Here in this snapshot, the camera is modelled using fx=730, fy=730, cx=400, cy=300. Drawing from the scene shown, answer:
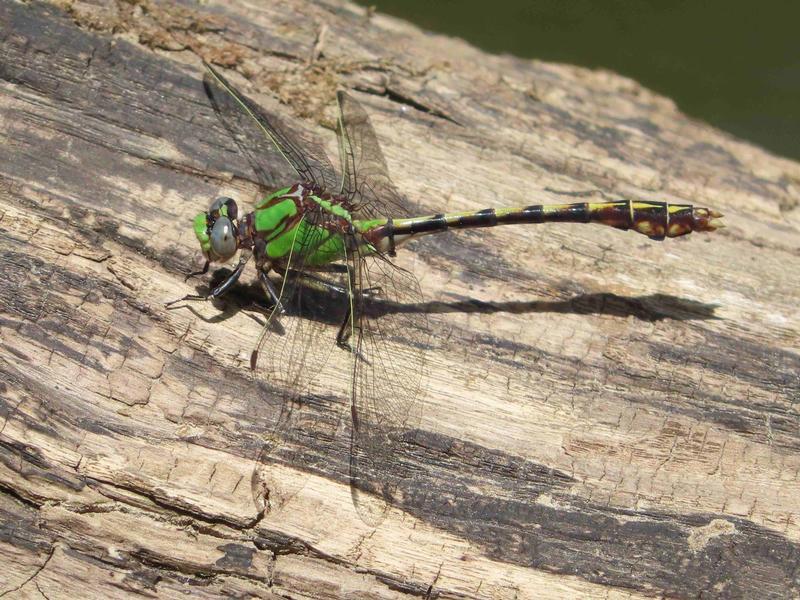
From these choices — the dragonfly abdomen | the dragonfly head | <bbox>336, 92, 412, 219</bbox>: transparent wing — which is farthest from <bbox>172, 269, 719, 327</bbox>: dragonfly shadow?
<bbox>336, 92, 412, 219</bbox>: transparent wing

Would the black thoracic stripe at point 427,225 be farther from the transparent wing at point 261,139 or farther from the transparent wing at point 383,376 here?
the transparent wing at point 261,139

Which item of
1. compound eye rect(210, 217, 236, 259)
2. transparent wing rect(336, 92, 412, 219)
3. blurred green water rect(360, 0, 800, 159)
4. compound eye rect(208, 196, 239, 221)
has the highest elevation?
blurred green water rect(360, 0, 800, 159)

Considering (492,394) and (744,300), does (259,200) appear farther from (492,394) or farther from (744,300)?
(744,300)

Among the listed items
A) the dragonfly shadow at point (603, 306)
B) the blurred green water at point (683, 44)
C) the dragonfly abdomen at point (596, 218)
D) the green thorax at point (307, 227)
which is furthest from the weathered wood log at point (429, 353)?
the blurred green water at point (683, 44)

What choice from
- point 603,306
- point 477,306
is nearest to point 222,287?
point 477,306

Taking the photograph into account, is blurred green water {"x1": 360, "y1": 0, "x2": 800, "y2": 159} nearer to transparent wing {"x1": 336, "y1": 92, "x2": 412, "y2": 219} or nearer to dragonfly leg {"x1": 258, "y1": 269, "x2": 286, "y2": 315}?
transparent wing {"x1": 336, "y1": 92, "x2": 412, "y2": 219}

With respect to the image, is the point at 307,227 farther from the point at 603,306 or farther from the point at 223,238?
the point at 603,306

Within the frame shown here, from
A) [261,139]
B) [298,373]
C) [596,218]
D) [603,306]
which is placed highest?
[596,218]
